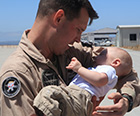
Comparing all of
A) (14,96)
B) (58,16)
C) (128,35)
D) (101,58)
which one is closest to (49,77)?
(14,96)

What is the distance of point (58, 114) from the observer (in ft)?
4.73

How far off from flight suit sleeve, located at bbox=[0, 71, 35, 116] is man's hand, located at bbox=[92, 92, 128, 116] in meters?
0.61

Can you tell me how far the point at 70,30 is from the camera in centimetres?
185

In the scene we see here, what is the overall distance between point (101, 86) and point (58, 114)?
72 centimetres

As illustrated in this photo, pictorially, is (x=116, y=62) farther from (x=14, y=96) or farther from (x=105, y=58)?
(x=14, y=96)

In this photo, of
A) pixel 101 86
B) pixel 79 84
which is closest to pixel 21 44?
pixel 79 84

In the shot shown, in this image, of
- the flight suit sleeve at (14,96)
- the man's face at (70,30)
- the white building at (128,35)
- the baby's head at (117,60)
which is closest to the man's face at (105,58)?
the baby's head at (117,60)

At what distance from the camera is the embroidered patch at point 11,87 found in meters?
1.37

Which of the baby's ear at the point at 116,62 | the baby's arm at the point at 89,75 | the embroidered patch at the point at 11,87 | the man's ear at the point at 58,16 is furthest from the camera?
the baby's ear at the point at 116,62

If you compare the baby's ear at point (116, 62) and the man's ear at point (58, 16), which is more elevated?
the man's ear at point (58, 16)

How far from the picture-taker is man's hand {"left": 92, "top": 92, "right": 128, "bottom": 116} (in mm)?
1791

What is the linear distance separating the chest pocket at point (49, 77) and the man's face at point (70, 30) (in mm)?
255

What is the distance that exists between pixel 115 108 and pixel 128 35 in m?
26.9

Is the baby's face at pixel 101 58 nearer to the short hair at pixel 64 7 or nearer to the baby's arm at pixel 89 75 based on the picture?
the baby's arm at pixel 89 75
